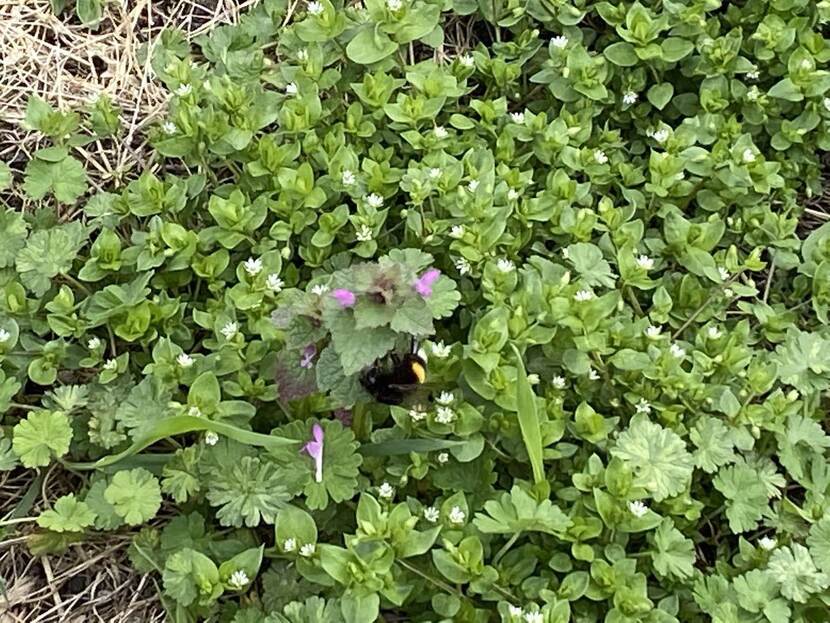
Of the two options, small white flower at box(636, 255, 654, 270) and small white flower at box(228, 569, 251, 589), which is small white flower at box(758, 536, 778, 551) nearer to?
small white flower at box(636, 255, 654, 270)

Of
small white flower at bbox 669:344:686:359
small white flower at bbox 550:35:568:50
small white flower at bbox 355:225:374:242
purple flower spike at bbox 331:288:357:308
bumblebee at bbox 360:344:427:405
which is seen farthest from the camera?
small white flower at bbox 550:35:568:50

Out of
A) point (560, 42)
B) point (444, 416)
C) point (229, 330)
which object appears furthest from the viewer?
point (560, 42)

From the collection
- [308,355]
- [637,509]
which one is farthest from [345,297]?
[637,509]

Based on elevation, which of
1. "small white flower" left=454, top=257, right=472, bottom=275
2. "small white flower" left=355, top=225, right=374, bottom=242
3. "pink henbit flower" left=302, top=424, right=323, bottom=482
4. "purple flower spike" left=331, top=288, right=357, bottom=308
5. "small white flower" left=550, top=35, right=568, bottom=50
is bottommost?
"pink henbit flower" left=302, top=424, right=323, bottom=482

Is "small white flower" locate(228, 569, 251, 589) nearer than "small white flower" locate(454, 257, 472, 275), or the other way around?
"small white flower" locate(228, 569, 251, 589)

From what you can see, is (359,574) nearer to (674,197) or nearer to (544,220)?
(544,220)

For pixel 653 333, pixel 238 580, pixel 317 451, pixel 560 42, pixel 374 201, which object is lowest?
pixel 238 580

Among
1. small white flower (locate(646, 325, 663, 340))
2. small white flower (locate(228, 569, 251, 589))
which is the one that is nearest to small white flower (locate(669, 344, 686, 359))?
small white flower (locate(646, 325, 663, 340))

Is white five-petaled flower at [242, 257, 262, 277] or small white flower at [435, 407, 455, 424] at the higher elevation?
white five-petaled flower at [242, 257, 262, 277]

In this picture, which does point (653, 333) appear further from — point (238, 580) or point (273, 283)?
point (238, 580)
